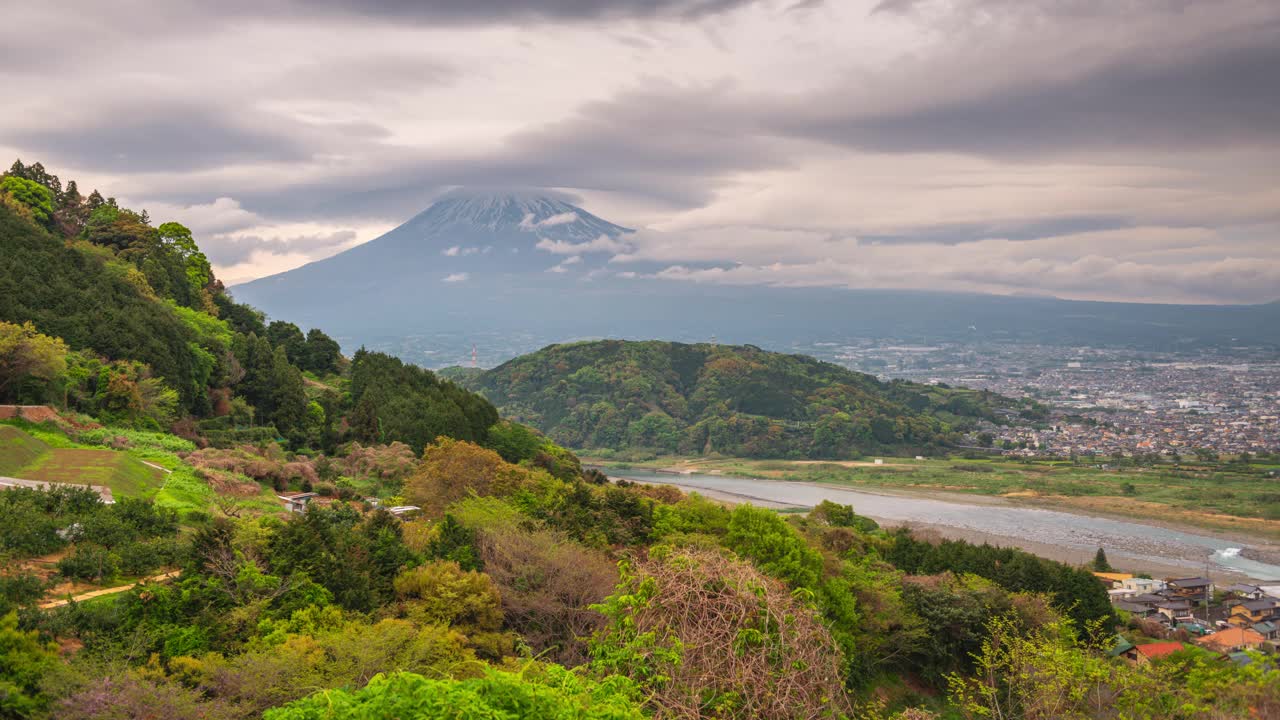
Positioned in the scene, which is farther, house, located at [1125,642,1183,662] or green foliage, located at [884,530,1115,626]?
green foliage, located at [884,530,1115,626]

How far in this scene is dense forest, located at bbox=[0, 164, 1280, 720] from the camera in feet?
30.6

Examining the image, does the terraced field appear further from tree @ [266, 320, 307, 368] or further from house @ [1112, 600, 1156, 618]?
house @ [1112, 600, 1156, 618]

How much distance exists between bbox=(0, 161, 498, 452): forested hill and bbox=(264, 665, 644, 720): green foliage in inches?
820

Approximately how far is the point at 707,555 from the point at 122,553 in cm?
1012

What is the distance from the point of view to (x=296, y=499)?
2347cm

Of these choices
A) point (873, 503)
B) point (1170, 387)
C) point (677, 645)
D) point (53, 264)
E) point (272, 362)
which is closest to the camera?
point (677, 645)

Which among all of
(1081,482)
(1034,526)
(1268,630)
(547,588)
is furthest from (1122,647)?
(1081,482)

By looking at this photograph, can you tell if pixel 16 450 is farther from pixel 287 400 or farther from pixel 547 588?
pixel 287 400

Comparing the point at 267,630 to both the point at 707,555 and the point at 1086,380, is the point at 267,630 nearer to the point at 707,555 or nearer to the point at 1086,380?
the point at 707,555

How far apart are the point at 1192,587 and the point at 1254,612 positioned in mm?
3084

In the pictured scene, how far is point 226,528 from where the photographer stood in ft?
43.7

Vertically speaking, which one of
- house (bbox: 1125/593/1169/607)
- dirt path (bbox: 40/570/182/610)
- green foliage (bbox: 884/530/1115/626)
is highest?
dirt path (bbox: 40/570/182/610)

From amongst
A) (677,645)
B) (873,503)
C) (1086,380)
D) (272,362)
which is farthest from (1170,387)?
(677,645)

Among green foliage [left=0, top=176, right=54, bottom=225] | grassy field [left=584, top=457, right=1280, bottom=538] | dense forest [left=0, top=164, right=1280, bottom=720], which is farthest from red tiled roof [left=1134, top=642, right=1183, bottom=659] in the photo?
green foliage [left=0, top=176, right=54, bottom=225]
